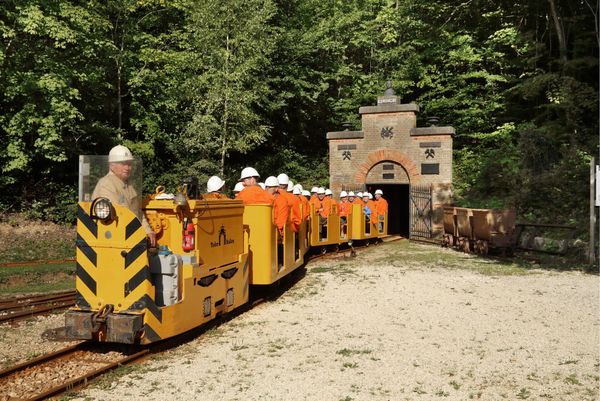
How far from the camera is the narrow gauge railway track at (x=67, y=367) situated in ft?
17.5

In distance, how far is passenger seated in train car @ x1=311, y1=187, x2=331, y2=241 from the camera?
53.2 ft

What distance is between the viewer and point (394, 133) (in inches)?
958

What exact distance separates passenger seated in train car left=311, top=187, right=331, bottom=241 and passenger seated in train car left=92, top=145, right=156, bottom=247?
30.6 feet

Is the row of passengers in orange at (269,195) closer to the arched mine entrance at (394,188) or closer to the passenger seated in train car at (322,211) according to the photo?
the passenger seated in train car at (322,211)

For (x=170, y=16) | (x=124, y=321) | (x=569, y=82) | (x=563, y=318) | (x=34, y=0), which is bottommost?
(x=563, y=318)

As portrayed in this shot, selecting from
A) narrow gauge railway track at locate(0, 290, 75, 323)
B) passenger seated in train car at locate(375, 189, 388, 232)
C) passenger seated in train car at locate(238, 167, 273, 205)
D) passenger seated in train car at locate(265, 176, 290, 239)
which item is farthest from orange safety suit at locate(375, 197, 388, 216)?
narrow gauge railway track at locate(0, 290, 75, 323)

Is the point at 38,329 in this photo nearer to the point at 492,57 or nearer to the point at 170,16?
the point at 170,16

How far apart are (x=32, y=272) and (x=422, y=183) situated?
1669 centimetres

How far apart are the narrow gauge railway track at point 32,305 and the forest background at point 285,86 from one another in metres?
9.79

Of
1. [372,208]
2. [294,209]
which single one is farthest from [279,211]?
[372,208]

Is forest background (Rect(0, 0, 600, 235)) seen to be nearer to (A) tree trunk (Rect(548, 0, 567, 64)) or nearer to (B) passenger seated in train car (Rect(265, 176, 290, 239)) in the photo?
(A) tree trunk (Rect(548, 0, 567, 64))

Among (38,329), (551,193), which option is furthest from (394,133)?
(38,329)

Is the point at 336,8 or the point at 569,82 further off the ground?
the point at 336,8

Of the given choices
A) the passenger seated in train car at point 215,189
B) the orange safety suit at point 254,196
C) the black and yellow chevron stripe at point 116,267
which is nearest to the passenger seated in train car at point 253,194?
the orange safety suit at point 254,196
